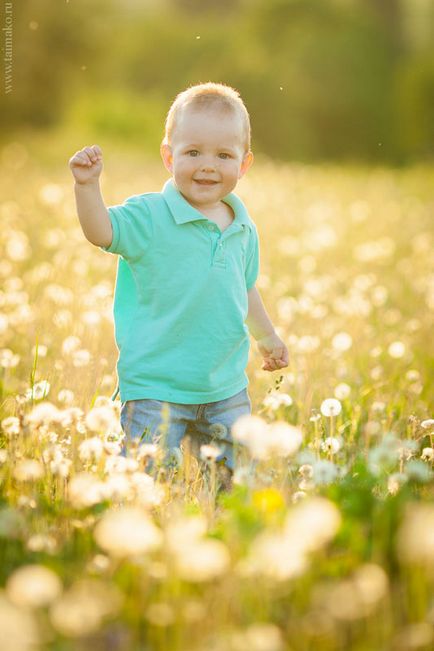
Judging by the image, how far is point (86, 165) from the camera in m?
3.12

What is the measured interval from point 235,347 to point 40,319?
1.97 meters

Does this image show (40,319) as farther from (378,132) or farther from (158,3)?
(158,3)

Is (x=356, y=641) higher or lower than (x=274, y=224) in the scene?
lower

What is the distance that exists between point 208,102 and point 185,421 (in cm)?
128

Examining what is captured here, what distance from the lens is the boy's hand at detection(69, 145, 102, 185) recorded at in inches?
122

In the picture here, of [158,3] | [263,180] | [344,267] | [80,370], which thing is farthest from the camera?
[158,3]

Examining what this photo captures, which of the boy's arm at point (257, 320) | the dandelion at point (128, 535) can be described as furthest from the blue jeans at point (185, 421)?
the dandelion at point (128, 535)

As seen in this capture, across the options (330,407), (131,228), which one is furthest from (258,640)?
(131,228)

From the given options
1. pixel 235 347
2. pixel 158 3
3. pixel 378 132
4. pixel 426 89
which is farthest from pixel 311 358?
pixel 158 3

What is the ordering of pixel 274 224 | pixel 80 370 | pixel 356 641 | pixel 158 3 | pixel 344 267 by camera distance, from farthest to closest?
pixel 158 3 → pixel 274 224 → pixel 344 267 → pixel 80 370 → pixel 356 641

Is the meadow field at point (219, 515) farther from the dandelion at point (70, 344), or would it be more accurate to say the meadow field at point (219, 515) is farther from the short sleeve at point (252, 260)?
the short sleeve at point (252, 260)

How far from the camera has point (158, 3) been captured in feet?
168

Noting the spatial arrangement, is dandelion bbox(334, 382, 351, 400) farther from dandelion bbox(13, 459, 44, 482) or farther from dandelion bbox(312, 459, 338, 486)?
dandelion bbox(13, 459, 44, 482)

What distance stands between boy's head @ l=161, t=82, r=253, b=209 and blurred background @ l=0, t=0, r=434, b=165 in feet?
67.0
